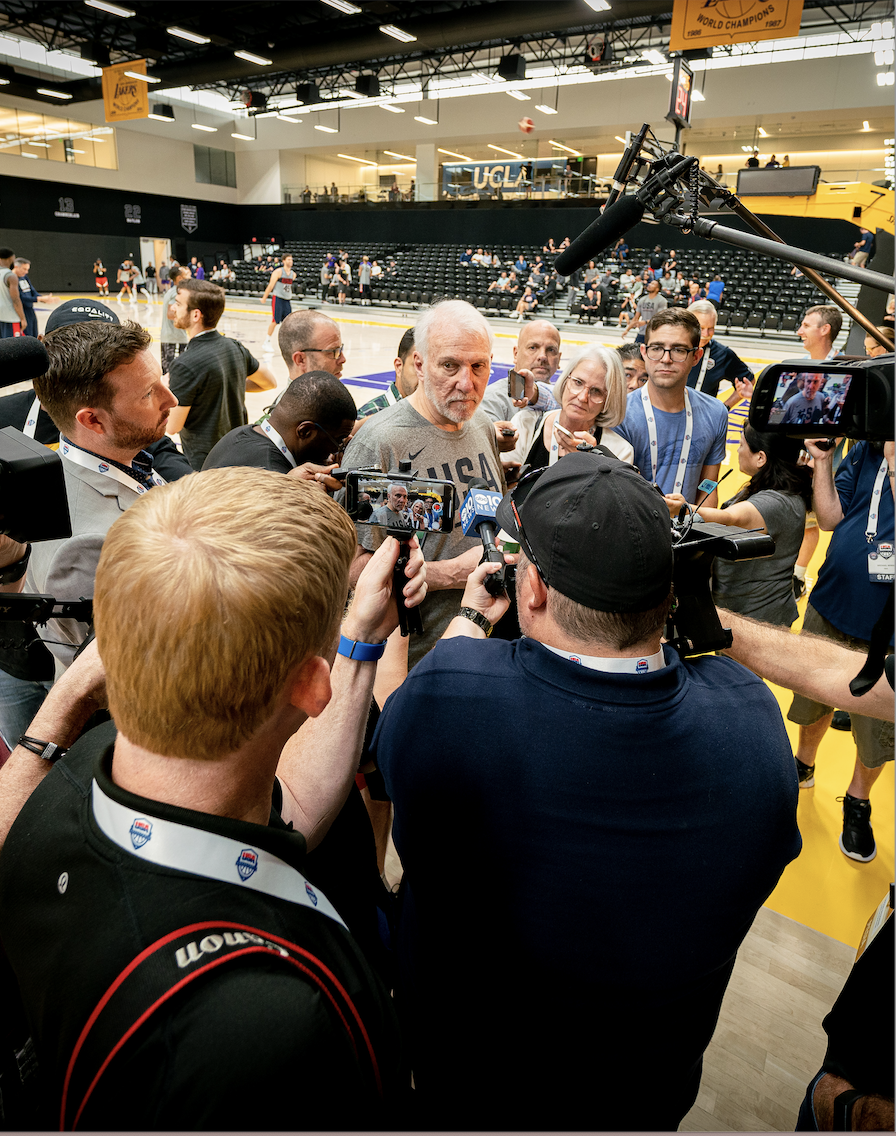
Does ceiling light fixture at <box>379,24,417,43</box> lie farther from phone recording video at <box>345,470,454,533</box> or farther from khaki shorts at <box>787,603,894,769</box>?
phone recording video at <box>345,470,454,533</box>

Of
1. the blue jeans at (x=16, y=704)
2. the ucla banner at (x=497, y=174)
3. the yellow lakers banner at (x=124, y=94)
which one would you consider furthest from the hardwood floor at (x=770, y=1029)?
the ucla banner at (x=497, y=174)

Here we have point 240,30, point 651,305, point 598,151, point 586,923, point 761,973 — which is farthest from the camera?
point 598,151

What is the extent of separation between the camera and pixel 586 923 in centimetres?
93

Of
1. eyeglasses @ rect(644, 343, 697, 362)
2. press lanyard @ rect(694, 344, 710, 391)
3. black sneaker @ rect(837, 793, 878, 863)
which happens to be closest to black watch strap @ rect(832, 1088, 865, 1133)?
black sneaker @ rect(837, 793, 878, 863)

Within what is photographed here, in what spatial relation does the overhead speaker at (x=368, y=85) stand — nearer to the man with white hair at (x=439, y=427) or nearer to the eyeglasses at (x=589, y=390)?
the eyeglasses at (x=589, y=390)

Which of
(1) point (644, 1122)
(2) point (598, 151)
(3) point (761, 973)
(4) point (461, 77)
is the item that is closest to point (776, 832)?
(1) point (644, 1122)

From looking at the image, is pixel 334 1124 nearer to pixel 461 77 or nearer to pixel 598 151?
pixel 461 77

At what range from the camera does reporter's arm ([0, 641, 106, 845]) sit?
3.57ft

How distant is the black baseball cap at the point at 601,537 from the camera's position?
3.24 feet

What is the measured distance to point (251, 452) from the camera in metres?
2.16

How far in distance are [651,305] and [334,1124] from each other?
21.7 feet

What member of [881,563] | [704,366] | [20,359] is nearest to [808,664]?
[881,563]

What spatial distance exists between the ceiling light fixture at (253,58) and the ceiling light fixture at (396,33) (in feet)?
13.7

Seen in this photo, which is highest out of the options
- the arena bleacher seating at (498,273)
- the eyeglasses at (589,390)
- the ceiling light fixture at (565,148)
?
the ceiling light fixture at (565,148)
